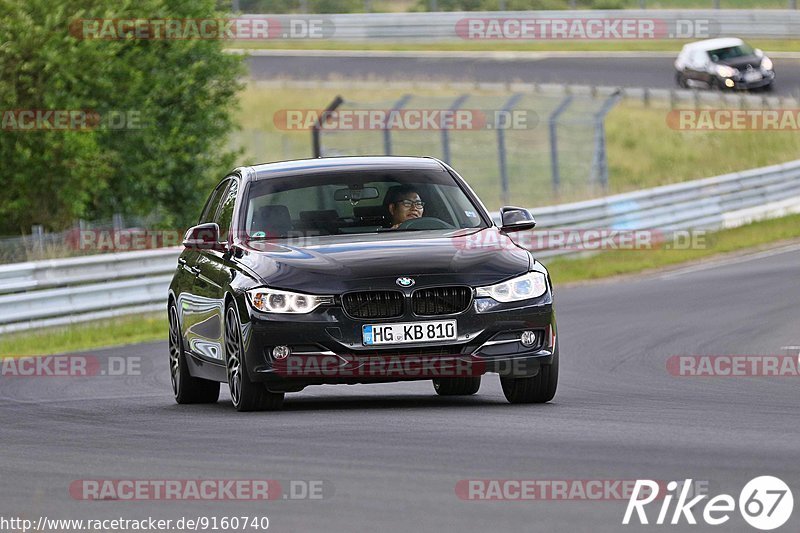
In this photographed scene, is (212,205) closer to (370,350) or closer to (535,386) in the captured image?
(370,350)

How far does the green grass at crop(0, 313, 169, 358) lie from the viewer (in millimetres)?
18938

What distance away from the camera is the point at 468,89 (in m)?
48.4

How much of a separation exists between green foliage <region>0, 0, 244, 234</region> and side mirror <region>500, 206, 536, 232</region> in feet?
55.8

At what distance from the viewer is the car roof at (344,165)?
11.6m

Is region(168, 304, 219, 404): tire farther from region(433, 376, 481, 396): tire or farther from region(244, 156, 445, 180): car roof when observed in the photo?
region(433, 376, 481, 396): tire

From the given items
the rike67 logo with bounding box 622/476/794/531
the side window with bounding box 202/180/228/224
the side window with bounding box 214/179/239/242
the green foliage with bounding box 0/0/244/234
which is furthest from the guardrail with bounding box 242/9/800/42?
the rike67 logo with bounding box 622/476/794/531

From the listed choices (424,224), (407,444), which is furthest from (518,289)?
(407,444)

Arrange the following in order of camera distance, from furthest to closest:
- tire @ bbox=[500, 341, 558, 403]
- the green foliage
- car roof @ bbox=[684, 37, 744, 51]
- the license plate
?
car roof @ bbox=[684, 37, 744, 51]
the green foliage
tire @ bbox=[500, 341, 558, 403]
the license plate

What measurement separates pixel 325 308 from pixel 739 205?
21284 mm

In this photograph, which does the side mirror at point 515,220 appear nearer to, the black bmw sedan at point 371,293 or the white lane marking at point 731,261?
the black bmw sedan at point 371,293

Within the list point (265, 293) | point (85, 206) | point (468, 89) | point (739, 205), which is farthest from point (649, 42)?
point (265, 293)

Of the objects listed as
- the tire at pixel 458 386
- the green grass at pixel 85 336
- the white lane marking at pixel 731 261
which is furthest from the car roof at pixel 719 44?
the tire at pixel 458 386

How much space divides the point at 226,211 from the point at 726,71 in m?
35.0

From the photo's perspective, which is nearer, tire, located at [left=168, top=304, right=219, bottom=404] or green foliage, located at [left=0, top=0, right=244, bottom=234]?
tire, located at [left=168, top=304, right=219, bottom=404]
